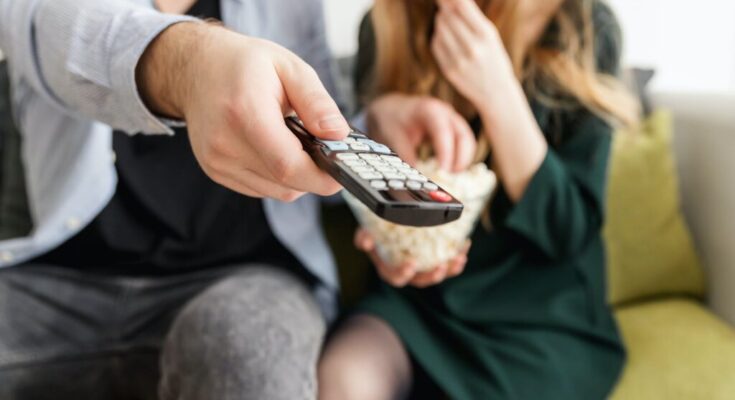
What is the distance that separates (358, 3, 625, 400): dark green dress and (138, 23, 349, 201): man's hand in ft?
1.25

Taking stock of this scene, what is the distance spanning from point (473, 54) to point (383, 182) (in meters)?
0.44

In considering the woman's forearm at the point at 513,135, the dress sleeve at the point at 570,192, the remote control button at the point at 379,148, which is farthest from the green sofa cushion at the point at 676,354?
the remote control button at the point at 379,148

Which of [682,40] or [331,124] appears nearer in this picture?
[331,124]

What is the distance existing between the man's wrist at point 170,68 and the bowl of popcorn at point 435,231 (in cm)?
21

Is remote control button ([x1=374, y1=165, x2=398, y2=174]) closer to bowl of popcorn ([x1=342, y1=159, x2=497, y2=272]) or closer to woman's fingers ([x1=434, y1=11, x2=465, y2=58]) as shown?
bowl of popcorn ([x1=342, y1=159, x2=497, y2=272])

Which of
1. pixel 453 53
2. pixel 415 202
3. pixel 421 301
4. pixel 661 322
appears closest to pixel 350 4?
pixel 453 53

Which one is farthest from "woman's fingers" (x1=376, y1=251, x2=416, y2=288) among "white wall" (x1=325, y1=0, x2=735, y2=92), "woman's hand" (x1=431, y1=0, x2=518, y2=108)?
"white wall" (x1=325, y1=0, x2=735, y2=92)

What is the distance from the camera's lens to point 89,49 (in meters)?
0.47

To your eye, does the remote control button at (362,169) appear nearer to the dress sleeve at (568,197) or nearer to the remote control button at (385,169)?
the remote control button at (385,169)

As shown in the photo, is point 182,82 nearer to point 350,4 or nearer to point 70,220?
point 70,220

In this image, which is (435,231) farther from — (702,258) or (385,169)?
(702,258)

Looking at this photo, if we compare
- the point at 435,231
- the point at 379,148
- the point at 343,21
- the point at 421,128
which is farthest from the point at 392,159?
the point at 343,21

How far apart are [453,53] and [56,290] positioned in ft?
1.75

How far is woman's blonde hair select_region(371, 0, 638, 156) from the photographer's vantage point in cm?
79
